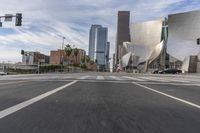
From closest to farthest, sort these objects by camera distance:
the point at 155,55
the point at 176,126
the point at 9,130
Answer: the point at 9,130 → the point at 176,126 → the point at 155,55

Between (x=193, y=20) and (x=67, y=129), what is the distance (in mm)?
130297

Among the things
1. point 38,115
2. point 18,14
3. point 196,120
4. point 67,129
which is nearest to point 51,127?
point 67,129

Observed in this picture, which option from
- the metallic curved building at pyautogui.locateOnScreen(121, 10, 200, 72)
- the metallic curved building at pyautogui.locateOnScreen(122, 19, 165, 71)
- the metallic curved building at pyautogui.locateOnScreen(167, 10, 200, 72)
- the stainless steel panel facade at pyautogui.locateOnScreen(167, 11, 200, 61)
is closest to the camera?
the metallic curved building at pyautogui.locateOnScreen(167, 10, 200, 72)

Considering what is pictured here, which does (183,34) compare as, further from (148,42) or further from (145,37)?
(145,37)

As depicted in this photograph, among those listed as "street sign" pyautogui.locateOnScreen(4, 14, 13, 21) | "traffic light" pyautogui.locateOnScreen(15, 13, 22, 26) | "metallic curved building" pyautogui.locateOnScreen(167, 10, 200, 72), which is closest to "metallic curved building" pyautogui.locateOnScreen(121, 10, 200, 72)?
"metallic curved building" pyautogui.locateOnScreen(167, 10, 200, 72)

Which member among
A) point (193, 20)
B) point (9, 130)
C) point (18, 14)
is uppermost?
point (193, 20)

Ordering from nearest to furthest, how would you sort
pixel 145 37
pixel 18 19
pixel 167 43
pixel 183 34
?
1. pixel 18 19
2. pixel 183 34
3. pixel 167 43
4. pixel 145 37

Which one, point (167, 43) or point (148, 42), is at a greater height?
point (148, 42)

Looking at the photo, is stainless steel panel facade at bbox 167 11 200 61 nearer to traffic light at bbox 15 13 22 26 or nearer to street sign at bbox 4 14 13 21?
traffic light at bbox 15 13 22 26

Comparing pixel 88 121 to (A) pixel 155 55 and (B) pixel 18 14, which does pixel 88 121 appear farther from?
(A) pixel 155 55

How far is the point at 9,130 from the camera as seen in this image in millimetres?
6754

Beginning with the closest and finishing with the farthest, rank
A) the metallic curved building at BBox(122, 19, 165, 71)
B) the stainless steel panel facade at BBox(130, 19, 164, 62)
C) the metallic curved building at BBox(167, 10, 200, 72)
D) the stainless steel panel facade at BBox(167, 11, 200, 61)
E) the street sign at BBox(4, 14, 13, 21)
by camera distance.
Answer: the street sign at BBox(4, 14, 13, 21) < the metallic curved building at BBox(167, 10, 200, 72) < the stainless steel panel facade at BBox(167, 11, 200, 61) < the metallic curved building at BBox(122, 19, 165, 71) < the stainless steel panel facade at BBox(130, 19, 164, 62)

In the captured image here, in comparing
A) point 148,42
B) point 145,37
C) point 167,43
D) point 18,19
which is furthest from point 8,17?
point 145,37

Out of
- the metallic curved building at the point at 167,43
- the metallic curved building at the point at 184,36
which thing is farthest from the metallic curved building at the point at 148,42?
the metallic curved building at the point at 184,36
